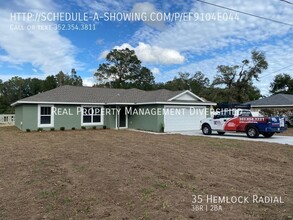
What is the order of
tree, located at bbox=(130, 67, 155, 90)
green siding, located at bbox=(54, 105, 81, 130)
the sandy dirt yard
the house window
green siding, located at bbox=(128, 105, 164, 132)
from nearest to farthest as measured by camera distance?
the sandy dirt yard → green siding, located at bbox=(128, 105, 164, 132) → green siding, located at bbox=(54, 105, 81, 130) → the house window → tree, located at bbox=(130, 67, 155, 90)

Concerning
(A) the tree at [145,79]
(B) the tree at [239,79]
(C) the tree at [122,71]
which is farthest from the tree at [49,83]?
(B) the tree at [239,79]

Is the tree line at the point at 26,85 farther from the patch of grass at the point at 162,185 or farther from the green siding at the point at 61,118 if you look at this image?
the patch of grass at the point at 162,185

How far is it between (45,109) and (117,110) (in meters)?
5.90

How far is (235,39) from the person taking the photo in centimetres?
1805

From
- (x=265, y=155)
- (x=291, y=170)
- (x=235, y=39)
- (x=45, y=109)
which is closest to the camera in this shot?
(x=291, y=170)

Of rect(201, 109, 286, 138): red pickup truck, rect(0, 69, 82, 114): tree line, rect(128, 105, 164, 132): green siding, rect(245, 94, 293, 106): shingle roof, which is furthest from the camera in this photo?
rect(0, 69, 82, 114): tree line

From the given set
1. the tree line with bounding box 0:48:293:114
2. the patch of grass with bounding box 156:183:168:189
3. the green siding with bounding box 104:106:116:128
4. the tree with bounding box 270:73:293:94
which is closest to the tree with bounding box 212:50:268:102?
the tree line with bounding box 0:48:293:114

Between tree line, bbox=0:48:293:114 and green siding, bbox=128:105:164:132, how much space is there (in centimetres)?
2583

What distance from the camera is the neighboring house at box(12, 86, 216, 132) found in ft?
66.8

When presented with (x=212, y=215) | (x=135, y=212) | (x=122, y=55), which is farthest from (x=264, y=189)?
(x=122, y=55)

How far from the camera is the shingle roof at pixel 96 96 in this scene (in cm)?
2106

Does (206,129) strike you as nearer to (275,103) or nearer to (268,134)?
(268,134)

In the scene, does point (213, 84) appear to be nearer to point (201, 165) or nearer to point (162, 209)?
point (201, 165)

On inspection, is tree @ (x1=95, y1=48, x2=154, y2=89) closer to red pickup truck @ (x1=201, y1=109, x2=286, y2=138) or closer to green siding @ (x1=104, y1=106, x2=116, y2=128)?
green siding @ (x1=104, y1=106, x2=116, y2=128)
